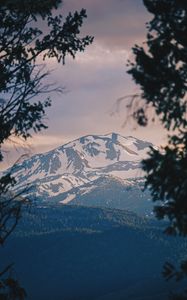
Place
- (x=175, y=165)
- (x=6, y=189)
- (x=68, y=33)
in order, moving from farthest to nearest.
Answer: (x=68, y=33), (x=6, y=189), (x=175, y=165)

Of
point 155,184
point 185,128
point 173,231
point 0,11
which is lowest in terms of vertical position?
point 173,231

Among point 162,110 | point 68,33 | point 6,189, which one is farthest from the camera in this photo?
point 68,33

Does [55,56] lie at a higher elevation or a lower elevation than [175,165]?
higher

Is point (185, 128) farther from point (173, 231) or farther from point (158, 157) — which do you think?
point (173, 231)

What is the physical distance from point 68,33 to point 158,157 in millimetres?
5494

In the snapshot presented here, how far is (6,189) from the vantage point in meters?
14.3

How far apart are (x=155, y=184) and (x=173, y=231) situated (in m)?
1.11

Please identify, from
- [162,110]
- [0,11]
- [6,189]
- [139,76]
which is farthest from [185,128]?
[0,11]

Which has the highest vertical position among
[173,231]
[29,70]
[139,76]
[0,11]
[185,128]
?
[0,11]

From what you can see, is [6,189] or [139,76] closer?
[139,76]

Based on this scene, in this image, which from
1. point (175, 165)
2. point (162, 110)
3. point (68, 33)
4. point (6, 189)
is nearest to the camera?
point (175, 165)

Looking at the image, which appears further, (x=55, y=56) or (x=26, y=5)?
(x=55, y=56)

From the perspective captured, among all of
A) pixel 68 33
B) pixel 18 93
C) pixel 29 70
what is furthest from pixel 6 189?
pixel 68 33

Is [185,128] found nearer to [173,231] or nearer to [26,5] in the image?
[173,231]
